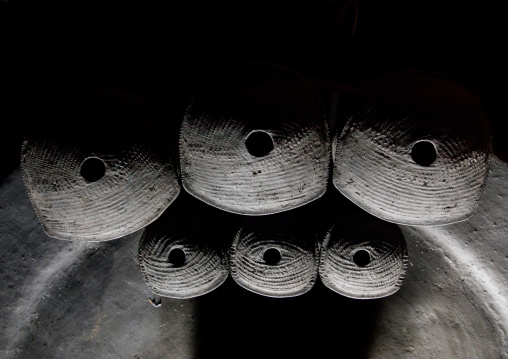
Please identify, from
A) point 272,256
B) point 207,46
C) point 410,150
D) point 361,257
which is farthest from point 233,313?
point 207,46

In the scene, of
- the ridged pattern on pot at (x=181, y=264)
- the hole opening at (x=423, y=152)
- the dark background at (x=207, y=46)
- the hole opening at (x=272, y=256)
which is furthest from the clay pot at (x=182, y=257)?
the hole opening at (x=423, y=152)

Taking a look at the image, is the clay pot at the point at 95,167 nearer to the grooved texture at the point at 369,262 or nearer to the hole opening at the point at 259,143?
the hole opening at the point at 259,143

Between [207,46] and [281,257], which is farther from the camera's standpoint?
[207,46]

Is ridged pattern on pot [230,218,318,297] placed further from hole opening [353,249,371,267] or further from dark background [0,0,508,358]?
dark background [0,0,508,358]

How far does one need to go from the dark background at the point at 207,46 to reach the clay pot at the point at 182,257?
2.35 feet

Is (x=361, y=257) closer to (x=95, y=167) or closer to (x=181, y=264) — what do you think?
(x=181, y=264)

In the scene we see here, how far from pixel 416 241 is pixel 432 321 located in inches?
23.2

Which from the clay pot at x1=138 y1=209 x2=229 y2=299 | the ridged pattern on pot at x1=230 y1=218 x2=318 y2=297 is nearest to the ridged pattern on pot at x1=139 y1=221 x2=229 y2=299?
the clay pot at x1=138 y1=209 x2=229 y2=299

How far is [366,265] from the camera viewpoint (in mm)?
1983

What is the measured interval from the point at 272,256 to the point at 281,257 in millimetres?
78

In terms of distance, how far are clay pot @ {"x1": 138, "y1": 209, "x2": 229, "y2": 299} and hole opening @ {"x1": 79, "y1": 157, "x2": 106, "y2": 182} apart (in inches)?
18.2

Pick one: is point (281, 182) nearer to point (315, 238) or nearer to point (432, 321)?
point (315, 238)

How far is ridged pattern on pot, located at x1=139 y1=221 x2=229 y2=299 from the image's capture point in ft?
6.63

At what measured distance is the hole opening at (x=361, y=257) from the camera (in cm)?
203
